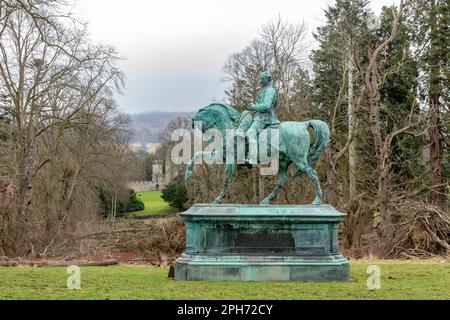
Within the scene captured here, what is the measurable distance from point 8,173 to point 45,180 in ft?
9.13

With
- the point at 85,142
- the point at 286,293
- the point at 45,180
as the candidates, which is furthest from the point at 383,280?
the point at 85,142

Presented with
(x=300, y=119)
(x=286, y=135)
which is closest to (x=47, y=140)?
(x=300, y=119)

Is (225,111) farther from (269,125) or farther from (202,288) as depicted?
(202,288)

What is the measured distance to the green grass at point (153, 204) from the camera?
59994 millimetres

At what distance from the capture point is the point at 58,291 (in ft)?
34.1

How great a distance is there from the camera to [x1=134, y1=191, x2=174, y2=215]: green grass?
197 feet

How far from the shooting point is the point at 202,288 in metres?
10.9

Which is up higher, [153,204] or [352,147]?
[352,147]

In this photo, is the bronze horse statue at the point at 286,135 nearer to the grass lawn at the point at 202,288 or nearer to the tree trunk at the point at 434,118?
the grass lawn at the point at 202,288

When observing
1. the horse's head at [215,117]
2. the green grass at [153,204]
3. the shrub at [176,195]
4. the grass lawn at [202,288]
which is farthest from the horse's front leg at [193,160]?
the green grass at [153,204]

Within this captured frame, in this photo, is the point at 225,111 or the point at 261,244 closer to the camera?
the point at 261,244

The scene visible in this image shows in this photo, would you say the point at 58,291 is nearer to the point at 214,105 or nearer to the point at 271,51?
the point at 214,105

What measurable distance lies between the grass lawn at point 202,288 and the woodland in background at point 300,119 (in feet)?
32.0

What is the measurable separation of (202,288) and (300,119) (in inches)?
774
